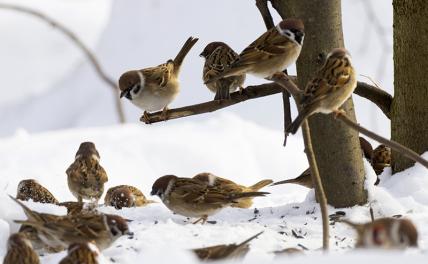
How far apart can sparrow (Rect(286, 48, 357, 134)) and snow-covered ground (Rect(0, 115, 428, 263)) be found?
736 mm

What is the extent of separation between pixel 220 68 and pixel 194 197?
1.15 metres

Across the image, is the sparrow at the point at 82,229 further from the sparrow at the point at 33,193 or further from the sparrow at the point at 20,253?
the sparrow at the point at 33,193

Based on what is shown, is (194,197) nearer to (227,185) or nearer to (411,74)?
(227,185)

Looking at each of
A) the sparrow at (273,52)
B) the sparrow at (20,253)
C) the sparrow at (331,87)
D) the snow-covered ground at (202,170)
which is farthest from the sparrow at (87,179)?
the sparrow at (331,87)

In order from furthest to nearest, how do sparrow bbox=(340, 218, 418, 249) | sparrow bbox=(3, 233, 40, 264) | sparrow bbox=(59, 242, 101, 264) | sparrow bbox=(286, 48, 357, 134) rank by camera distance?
sparrow bbox=(286, 48, 357, 134) → sparrow bbox=(3, 233, 40, 264) → sparrow bbox=(59, 242, 101, 264) → sparrow bbox=(340, 218, 418, 249)

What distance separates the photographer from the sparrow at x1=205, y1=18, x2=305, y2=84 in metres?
5.57

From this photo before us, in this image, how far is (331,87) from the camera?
497 centimetres

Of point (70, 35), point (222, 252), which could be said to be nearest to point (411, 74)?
point (222, 252)

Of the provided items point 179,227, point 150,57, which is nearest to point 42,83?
point 150,57

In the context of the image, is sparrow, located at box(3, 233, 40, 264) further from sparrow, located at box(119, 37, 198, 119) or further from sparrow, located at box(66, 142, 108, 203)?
sparrow, located at box(66, 142, 108, 203)

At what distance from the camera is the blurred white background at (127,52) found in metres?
11.9

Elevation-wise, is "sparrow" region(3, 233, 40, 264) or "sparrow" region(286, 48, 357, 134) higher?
"sparrow" region(286, 48, 357, 134)

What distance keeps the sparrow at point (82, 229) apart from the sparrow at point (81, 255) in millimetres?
561

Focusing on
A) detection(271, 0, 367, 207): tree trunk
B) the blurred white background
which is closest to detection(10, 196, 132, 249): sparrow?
detection(271, 0, 367, 207): tree trunk
